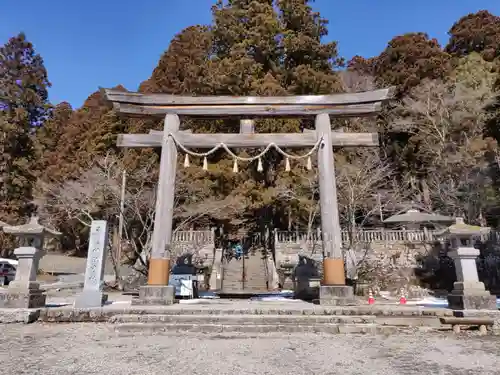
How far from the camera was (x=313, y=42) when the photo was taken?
22.0 meters

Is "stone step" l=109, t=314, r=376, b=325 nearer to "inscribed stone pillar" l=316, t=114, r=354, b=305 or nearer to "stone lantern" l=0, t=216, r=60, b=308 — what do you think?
"inscribed stone pillar" l=316, t=114, r=354, b=305

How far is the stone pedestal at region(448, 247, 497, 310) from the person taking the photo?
21.6 feet

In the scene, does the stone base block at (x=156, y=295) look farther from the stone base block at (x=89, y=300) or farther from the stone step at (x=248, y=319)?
the stone step at (x=248, y=319)

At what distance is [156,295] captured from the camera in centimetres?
762

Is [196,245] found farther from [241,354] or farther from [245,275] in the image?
[241,354]

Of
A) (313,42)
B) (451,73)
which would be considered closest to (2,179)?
(313,42)

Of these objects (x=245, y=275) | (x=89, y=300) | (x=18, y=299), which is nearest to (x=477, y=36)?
(x=245, y=275)

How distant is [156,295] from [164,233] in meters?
1.44

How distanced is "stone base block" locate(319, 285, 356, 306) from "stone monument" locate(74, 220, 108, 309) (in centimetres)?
495

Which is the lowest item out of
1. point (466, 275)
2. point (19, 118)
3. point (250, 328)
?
point (250, 328)

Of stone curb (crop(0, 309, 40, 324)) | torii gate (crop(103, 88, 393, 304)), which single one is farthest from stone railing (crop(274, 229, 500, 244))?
stone curb (crop(0, 309, 40, 324))

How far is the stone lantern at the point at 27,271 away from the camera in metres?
6.85

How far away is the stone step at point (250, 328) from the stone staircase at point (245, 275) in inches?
408

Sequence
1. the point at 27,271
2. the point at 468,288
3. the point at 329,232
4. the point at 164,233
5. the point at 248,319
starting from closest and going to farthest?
the point at 248,319 < the point at 468,288 < the point at 27,271 < the point at 164,233 < the point at 329,232
